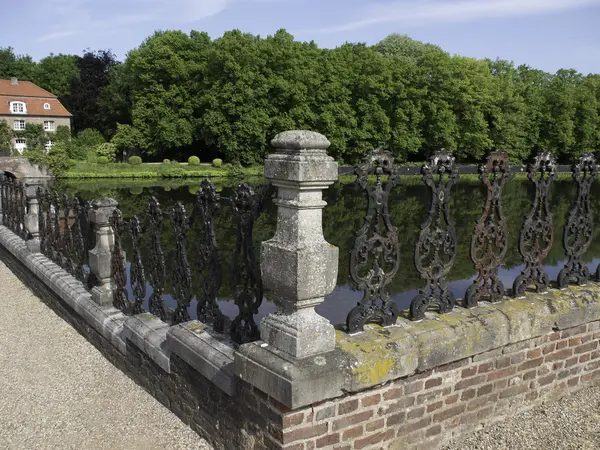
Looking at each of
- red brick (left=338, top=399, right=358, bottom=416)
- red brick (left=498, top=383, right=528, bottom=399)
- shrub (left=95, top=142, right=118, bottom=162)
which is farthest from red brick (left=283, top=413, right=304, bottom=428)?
shrub (left=95, top=142, right=118, bottom=162)

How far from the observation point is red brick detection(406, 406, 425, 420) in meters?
3.33

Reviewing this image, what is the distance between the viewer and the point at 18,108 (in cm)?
4788

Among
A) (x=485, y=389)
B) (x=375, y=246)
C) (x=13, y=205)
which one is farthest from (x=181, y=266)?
(x=13, y=205)

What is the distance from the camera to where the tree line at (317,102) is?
41688mm

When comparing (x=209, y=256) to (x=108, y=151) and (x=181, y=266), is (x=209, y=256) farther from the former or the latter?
(x=108, y=151)

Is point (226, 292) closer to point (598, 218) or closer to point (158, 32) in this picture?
point (598, 218)

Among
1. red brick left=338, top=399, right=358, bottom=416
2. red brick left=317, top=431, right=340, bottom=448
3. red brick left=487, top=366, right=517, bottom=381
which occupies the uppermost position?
red brick left=338, top=399, right=358, bottom=416

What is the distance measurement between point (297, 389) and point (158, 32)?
51808mm

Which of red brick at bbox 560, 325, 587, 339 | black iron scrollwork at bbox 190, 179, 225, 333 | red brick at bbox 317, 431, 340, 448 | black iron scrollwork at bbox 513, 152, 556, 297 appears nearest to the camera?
red brick at bbox 317, 431, 340, 448

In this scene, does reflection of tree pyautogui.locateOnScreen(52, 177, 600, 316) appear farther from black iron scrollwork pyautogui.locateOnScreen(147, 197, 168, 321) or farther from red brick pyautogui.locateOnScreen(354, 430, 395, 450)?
red brick pyautogui.locateOnScreen(354, 430, 395, 450)

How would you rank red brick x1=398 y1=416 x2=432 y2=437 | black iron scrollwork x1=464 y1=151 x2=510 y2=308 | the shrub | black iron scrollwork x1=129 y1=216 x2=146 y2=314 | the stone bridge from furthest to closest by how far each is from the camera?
the shrub, the stone bridge, black iron scrollwork x1=129 y1=216 x2=146 y2=314, black iron scrollwork x1=464 y1=151 x2=510 y2=308, red brick x1=398 y1=416 x2=432 y2=437

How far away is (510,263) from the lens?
13289 mm

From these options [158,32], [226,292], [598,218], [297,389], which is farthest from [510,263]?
[158,32]

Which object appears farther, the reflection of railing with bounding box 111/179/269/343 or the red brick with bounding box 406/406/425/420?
the reflection of railing with bounding box 111/179/269/343
